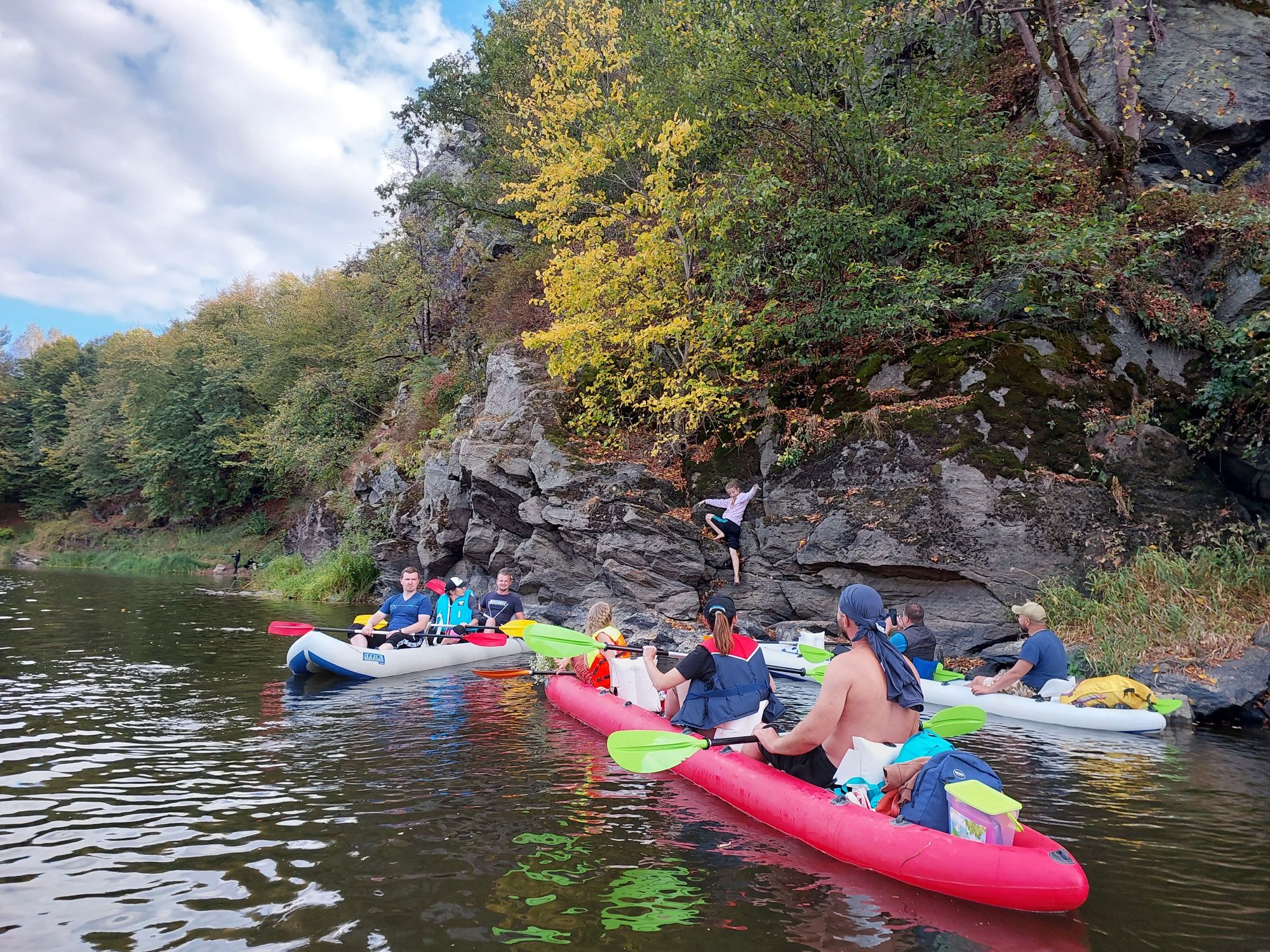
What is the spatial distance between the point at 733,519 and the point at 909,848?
8031 millimetres

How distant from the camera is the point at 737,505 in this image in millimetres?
11586

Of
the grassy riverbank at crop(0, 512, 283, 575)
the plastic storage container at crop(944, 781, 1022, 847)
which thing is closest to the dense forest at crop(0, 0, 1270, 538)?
the plastic storage container at crop(944, 781, 1022, 847)

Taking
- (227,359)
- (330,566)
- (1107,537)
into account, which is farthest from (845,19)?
(227,359)

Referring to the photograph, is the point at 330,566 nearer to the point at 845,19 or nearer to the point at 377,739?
the point at 377,739

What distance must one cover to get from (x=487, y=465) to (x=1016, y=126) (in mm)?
11564

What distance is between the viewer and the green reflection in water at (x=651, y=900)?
A: 331 cm

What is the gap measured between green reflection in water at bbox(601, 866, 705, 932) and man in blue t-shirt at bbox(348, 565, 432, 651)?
6.81m

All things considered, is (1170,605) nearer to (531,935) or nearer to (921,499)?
(921,499)

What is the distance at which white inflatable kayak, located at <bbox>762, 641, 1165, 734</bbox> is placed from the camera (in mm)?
6977

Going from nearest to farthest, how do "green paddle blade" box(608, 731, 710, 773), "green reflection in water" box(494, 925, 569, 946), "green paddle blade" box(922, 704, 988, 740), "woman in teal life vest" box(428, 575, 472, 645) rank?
"green reflection in water" box(494, 925, 569, 946)
"green paddle blade" box(608, 731, 710, 773)
"green paddle blade" box(922, 704, 988, 740)
"woman in teal life vest" box(428, 575, 472, 645)

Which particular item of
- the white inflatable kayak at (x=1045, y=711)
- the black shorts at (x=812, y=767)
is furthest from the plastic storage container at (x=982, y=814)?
the white inflatable kayak at (x=1045, y=711)

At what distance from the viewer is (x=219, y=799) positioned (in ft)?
15.5

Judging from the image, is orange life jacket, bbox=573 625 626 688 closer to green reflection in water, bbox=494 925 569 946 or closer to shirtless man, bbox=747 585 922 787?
shirtless man, bbox=747 585 922 787

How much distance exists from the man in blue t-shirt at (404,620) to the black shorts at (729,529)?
4.42 metres
